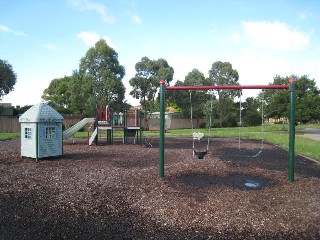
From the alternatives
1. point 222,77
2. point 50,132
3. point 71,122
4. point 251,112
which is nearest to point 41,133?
point 50,132

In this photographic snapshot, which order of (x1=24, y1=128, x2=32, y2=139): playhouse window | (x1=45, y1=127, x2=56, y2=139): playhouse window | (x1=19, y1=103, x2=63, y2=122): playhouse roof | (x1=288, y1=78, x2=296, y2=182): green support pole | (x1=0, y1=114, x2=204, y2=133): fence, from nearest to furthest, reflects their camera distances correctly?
1. (x1=288, y1=78, x2=296, y2=182): green support pole
2. (x1=19, y1=103, x2=63, y2=122): playhouse roof
3. (x1=24, y1=128, x2=32, y2=139): playhouse window
4. (x1=45, y1=127, x2=56, y2=139): playhouse window
5. (x1=0, y1=114, x2=204, y2=133): fence

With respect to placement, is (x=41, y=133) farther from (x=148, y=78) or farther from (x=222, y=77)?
(x=222, y=77)

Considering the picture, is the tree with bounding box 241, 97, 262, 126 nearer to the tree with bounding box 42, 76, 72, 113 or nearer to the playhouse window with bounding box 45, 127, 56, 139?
the tree with bounding box 42, 76, 72, 113

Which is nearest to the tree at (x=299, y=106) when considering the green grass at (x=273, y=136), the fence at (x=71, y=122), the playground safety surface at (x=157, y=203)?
the green grass at (x=273, y=136)

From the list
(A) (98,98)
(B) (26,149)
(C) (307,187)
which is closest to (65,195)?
(C) (307,187)

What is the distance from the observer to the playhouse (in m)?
11.0

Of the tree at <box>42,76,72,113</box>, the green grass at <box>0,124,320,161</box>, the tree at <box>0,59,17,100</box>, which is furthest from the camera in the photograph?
the tree at <box>42,76,72,113</box>

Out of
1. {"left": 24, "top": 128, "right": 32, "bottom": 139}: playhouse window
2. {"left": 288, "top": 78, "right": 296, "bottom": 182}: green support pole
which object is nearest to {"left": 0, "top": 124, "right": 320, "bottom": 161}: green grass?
{"left": 288, "top": 78, "right": 296, "bottom": 182}: green support pole

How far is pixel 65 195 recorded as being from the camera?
19.8 feet

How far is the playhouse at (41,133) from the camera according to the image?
1105 cm

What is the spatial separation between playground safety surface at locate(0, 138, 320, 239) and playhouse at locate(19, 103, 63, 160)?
2.11 metres

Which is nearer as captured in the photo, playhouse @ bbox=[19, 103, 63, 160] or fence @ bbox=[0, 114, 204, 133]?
playhouse @ bbox=[19, 103, 63, 160]

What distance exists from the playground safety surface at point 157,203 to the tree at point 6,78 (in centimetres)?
3957

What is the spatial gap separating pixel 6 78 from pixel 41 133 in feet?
124
